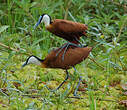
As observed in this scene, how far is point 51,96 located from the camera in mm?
1473

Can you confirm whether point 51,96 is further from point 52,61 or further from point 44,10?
point 44,10

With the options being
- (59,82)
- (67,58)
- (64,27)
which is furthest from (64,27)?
(59,82)

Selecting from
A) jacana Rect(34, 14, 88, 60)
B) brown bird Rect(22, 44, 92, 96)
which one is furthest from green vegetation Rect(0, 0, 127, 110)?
jacana Rect(34, 14, 88, 60)

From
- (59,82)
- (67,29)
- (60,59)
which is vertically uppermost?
(67,29)

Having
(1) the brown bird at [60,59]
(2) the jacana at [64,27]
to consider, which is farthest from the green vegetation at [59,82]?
(2) the jacana at [64,27]

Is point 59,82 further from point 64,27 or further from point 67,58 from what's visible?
point 64,27

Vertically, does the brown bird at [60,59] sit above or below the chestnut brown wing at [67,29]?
below

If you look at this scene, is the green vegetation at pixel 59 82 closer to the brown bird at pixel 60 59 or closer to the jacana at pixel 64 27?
the brown bird at pixel 60 59

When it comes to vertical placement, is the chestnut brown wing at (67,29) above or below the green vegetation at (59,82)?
above

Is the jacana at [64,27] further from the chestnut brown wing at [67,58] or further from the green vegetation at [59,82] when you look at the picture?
the green vegetation at [59,82]

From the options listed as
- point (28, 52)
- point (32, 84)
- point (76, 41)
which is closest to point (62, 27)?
point (76, 41)

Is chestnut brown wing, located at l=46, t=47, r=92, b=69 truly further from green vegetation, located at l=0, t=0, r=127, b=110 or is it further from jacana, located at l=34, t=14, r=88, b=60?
green vegetation, located at l=0, t=0, r=127, b=110

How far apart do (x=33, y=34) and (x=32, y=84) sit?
2.07 ft

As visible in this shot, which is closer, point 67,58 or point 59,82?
point 67,58
